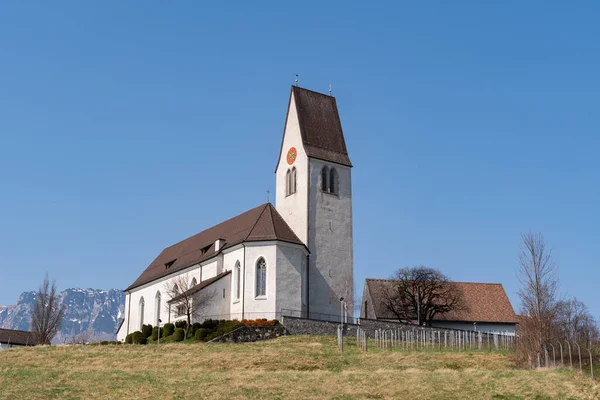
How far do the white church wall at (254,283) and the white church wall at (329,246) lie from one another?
4.17m

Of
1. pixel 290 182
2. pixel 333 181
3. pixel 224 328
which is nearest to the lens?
pixel 224 328

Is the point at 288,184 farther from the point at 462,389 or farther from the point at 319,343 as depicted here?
the point at 462,389

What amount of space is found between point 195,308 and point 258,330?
6835mm

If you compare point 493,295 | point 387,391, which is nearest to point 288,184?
point 493,295

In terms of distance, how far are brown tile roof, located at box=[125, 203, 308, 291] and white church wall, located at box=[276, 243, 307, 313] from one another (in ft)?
2.71

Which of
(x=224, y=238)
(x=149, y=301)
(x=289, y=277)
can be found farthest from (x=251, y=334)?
(x=149, y=301)

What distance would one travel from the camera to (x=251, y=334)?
50.7m

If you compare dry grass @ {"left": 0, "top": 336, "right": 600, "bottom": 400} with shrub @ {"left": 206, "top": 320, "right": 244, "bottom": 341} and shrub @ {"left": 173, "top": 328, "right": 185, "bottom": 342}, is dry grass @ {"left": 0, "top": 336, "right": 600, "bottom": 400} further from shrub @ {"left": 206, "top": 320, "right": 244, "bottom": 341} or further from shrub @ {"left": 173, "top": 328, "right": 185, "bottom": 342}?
shrub @ {"left": 173, "top": 328, "right": 185, "bottom": 342}

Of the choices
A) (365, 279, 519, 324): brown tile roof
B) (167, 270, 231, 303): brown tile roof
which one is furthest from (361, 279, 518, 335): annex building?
(167, 270, 231, 303): brown tile roof

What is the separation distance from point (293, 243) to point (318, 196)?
558 centimetres

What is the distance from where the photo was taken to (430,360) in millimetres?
38312

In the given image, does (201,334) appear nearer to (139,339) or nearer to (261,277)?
(261,277)

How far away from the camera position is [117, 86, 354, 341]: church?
56.5 meters

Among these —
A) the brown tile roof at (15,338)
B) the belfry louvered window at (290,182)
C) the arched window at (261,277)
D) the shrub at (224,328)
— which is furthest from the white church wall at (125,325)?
the shrub at (224,328)
